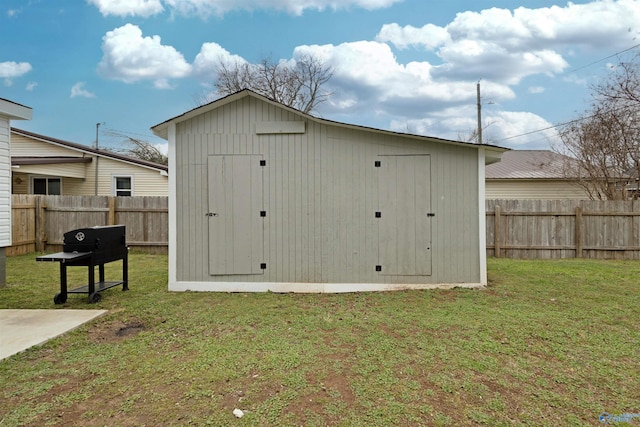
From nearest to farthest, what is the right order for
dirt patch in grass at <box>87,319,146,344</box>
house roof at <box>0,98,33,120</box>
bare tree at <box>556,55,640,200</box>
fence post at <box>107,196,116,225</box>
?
dirt patch in grass at <box>87,319,146,344</box>, house roof at <box>0,98,33,120</box>, fence post at <box>107,196,116,225</box>, bare tree at <box>556,55,640,200</box>

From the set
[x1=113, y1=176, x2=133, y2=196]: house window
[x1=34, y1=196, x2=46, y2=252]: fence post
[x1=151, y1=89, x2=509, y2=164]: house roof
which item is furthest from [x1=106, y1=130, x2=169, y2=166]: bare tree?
[x1=151, y1=89, x2=509, y2=164]: house roof

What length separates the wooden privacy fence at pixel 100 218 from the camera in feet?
32.8

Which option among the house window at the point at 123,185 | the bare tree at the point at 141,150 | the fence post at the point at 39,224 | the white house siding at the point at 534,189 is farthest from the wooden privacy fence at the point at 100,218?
the bare tree at the point at 141,150

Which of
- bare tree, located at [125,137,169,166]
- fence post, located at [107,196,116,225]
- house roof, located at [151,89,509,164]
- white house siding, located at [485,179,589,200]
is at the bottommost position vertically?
fence post, located at [107,196,116,225]

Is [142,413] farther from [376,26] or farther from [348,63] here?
[348,63]

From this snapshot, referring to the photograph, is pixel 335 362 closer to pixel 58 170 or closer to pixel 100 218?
pixel 100 218

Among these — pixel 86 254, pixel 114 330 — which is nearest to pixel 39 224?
pixel 86 254

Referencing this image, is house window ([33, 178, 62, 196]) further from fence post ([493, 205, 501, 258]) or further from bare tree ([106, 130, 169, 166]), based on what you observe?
fence post ([493, 205, 501, 258])

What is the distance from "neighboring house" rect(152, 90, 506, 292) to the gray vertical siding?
0.05 ft

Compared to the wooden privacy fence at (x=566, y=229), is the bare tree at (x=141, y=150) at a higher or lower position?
higher

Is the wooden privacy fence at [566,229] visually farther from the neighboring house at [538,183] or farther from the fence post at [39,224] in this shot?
the fence post at [39,224]

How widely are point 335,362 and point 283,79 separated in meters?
20.8

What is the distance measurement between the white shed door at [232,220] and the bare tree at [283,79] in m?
16.5

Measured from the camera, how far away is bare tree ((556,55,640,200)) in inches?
427
